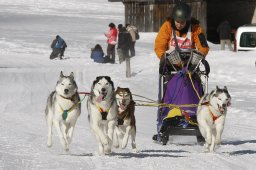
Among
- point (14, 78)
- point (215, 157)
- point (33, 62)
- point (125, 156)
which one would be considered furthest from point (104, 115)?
point (33, 62)

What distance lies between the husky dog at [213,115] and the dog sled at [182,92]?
479 mm

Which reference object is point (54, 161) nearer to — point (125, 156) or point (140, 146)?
point (125, 156)

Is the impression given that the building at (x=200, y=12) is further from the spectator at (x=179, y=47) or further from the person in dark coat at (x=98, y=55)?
the spectator at (x=179, y=47)

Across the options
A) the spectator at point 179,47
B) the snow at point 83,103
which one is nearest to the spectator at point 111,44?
the snow at point 83,103

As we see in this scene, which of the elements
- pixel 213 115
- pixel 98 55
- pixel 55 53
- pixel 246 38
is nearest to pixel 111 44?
pixel 98 55

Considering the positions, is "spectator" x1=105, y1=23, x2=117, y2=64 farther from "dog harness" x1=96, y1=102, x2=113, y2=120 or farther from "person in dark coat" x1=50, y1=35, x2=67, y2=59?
"dog harness" x1=96, y1=102, x2=113, y2=120

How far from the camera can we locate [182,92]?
9.04 metres

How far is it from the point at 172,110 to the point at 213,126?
0.90 meters

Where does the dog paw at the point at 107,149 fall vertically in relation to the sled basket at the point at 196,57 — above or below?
below

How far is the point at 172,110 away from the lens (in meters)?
9.10

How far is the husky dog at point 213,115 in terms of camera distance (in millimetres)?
8109

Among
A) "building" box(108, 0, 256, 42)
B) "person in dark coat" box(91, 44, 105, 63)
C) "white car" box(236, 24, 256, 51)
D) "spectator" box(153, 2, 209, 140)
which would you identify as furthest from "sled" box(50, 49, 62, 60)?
"spectator" box(153, 2, 209, 140)

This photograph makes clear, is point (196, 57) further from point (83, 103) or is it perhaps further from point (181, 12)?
point (83, 103)

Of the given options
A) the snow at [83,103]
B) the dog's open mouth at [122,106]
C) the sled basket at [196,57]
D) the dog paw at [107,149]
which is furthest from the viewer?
the sled basket at [196,57]
